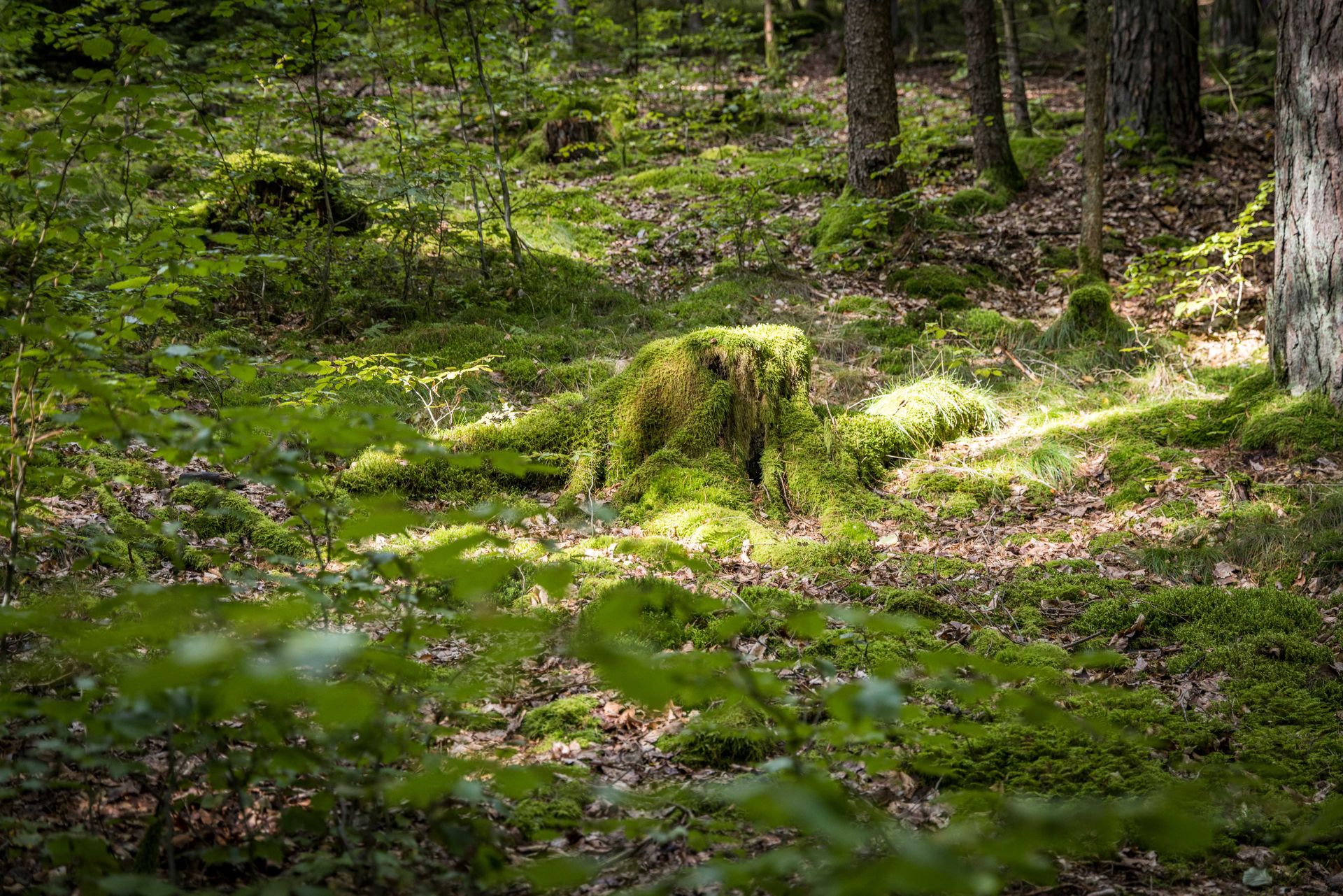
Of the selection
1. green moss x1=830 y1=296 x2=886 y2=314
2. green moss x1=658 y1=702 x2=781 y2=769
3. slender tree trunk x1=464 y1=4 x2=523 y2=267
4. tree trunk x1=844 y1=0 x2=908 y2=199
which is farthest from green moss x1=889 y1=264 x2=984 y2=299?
green moss x1=658 y1=702 x2=781 y2=769

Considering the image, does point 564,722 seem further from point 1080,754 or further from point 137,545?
point 137,545

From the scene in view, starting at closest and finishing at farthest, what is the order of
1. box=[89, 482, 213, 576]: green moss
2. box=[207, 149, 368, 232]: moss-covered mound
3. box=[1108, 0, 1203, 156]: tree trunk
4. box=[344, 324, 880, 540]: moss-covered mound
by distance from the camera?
box=[89, 482, 213, 576]: green moss, box=[344, 324, 880, 540]: moss-covered mound, box=[207, 149, 368, 232]: moss-covered mound, box=[1108, 0, 1203, 156]: tree trunk

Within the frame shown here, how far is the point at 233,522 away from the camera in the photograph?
4449 millimetres

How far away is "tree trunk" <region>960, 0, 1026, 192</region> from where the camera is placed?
1044 centimetres

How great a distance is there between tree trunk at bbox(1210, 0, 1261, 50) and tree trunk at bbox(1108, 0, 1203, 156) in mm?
7033

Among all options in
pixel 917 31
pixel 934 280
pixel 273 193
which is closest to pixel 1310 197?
pixel 934 280

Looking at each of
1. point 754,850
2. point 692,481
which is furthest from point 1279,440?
point 754,850

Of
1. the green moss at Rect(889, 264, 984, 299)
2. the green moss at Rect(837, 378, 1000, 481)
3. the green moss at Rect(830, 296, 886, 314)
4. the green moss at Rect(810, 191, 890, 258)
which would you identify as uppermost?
the green moss at Rect(810, 191, 890, 258)

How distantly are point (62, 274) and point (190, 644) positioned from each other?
220 cm

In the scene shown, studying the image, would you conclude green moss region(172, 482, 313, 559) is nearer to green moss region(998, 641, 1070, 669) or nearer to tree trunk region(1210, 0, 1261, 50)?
green moss region(998, 641, 1070, 669)

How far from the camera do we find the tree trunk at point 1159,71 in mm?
9539

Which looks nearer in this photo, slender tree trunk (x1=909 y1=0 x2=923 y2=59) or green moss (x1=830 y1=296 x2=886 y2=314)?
green moss (x1=830 y1=296 x2=886 y2=314)

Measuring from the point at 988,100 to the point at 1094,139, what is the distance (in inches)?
138

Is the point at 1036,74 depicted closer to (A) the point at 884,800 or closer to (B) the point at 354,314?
(B) the point at 354,314
